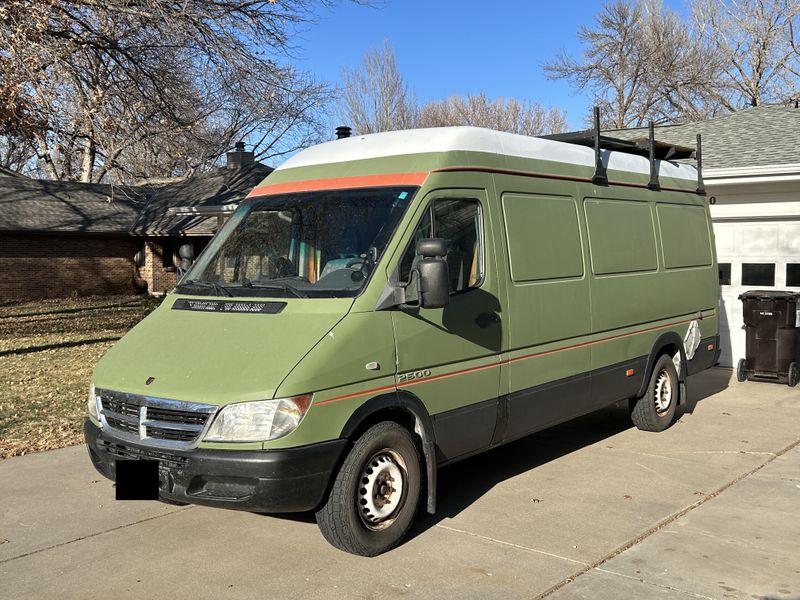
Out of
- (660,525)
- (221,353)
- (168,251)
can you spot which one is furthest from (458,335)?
(168,251)

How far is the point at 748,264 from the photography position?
11898 millimetres

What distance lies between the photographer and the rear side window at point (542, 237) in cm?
604

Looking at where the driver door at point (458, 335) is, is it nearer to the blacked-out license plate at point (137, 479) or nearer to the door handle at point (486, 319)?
the door handle at point (486, 319)

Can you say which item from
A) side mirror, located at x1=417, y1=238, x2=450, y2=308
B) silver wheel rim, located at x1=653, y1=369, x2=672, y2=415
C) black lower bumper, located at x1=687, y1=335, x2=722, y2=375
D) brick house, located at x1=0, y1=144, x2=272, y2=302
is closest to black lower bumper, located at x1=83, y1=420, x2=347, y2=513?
side mirror, located at x1=417, y1=238, x2=450, y2=308

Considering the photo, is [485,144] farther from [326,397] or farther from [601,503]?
[601,503]

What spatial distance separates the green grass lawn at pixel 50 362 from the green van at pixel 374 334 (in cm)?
356

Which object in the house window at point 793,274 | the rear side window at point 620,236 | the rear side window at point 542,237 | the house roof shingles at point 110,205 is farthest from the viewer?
the house roof shingles at point 110,205

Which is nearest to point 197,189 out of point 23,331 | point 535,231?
point 23,331

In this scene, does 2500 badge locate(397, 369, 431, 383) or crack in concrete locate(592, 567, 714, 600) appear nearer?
crack in concrete locate(592, 567, 714, 600)

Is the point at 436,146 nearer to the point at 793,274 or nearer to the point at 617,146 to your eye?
the point at 617,146

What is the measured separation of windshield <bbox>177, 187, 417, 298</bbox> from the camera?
5180 millimetres

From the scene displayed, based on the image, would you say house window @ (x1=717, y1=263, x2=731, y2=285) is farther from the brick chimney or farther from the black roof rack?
the brick chimney

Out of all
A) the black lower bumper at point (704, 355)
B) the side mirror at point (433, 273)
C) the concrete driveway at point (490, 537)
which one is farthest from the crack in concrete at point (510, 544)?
the black lower bumper at point (704, 355)

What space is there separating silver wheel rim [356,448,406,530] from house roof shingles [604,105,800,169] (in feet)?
27.0
